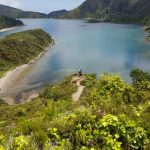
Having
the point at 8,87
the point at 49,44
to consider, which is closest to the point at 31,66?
the point at 8,87

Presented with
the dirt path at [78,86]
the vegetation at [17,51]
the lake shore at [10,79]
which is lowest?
the vegetation at [17,51]

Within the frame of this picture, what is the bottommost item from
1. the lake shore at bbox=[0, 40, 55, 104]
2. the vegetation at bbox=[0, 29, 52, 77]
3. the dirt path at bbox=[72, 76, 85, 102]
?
the vegetation at bbox=[0, 29, 52, 77]

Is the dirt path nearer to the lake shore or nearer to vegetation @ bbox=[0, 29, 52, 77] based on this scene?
the lake shore

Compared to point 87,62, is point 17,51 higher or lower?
lower

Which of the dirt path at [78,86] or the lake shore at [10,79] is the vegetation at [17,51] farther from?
the dirt path at [78,86]

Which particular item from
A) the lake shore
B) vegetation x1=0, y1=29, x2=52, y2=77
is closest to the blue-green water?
the lake shore

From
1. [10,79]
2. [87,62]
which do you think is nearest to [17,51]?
[87,62]

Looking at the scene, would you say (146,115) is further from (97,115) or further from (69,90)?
A: (69,90)

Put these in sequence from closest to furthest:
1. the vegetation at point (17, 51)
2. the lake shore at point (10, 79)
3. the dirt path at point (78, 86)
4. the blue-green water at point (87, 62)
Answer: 1. the dirt path at point (78, 86)
2. the lake shore at point (10, 79)
3. the blue-green water at point (87, 62)
4. the vegetation at point (17, 51)

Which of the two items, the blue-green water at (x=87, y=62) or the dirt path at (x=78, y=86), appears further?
the blue-green water at (x=87, y=62)

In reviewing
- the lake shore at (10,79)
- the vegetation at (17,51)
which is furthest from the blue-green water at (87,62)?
the vegetation at (17,51)

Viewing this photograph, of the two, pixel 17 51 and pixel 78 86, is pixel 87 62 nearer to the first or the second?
pixel 17 51

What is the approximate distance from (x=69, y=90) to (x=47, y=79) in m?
31.4

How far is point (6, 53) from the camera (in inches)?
4252
